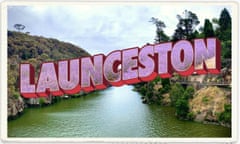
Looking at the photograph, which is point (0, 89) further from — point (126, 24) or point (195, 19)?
point (195, 19)

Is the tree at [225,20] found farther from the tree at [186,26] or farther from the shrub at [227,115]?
the shrub at [227,115]

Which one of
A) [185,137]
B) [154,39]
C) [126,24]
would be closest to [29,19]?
[126,24]

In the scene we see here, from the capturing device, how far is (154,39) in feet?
14.6

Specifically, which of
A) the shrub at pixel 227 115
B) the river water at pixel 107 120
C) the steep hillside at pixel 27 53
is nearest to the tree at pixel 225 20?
the shrub at pixel 227 115

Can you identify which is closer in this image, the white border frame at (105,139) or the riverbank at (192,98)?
the white border frame at (105,139)

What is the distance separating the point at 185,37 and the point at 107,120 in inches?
44.4

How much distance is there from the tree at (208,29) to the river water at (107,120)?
82 centimetres

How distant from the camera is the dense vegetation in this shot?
14.3 ft

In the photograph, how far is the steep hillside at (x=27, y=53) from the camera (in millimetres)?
4367

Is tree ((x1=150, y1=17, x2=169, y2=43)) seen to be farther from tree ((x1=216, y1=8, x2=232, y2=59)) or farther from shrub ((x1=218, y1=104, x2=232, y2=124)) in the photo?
shrub ((x1=218, y1=104, x2=232, y2=124))

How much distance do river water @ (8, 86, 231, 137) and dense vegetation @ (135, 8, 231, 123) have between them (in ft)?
0.30

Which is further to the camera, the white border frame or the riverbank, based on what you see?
the riverbank

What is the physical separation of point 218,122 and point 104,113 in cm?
113

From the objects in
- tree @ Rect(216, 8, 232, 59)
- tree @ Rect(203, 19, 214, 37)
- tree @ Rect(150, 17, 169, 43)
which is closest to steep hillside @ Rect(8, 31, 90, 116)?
tree @ Rect(150, 17, 169, 43)
